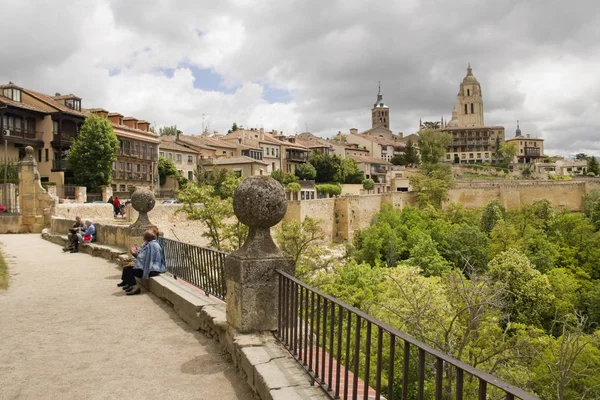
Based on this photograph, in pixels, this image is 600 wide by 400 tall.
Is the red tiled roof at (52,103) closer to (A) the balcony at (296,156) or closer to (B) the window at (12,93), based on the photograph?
(B) the window at (12,93)

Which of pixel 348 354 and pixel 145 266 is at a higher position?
pixel 348 354

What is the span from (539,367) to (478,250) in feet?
91.6

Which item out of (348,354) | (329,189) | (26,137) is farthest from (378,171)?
(348,354)

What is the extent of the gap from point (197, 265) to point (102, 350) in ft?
8.32

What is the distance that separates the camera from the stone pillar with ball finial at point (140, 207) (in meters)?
10.9

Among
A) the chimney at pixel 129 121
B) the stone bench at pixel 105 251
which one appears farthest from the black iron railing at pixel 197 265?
the chimney at pixel 129 121

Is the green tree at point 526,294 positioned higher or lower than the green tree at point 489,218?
lower

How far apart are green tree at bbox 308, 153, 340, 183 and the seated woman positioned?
62.0 metres

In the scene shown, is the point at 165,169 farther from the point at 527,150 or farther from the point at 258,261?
the point at 527,150

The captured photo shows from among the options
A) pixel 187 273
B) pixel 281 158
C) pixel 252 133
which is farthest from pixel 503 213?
pixel 187 273

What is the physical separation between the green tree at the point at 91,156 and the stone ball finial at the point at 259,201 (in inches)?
1539

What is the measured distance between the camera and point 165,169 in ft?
184

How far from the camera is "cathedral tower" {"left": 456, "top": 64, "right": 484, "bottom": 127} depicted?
455 feet

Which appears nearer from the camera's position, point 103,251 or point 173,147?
point 103,251
